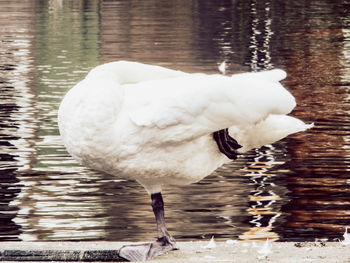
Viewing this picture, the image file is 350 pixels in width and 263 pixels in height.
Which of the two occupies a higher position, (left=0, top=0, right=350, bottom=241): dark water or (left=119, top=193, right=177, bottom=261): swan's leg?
(left=119, top=193, right=177, bottom=261): swan's leg

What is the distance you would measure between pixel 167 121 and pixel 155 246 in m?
1.05

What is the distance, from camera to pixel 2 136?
14.9 m

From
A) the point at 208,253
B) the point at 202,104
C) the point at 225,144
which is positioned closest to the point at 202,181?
the point at 208,253

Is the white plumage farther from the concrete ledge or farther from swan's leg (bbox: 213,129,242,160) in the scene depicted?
the concrete ledge

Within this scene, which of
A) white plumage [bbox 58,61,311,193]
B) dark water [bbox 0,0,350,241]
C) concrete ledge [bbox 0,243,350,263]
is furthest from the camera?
dark water [bbox 0,0,350,241]

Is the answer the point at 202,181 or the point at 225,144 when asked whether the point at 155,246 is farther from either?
the point at 202,181

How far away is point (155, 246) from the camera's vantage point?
6.97 m

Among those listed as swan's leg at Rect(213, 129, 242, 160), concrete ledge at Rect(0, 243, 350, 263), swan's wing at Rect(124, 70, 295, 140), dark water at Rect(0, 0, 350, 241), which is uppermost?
swan's wing at Rect(124, 70, 295, 140)

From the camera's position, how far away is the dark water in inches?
380

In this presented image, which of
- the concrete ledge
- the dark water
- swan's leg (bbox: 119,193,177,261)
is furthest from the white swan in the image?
the dark water

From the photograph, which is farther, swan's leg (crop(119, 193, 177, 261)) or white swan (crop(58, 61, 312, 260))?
swan's leg (crop(119, 193, 177, 261))

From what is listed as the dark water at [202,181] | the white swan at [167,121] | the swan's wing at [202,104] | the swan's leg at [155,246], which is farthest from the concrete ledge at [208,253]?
the dark water at [202,181]

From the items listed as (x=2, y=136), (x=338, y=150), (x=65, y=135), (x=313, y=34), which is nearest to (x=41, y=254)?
(x=65, y=135)

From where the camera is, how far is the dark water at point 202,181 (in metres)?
9.66
